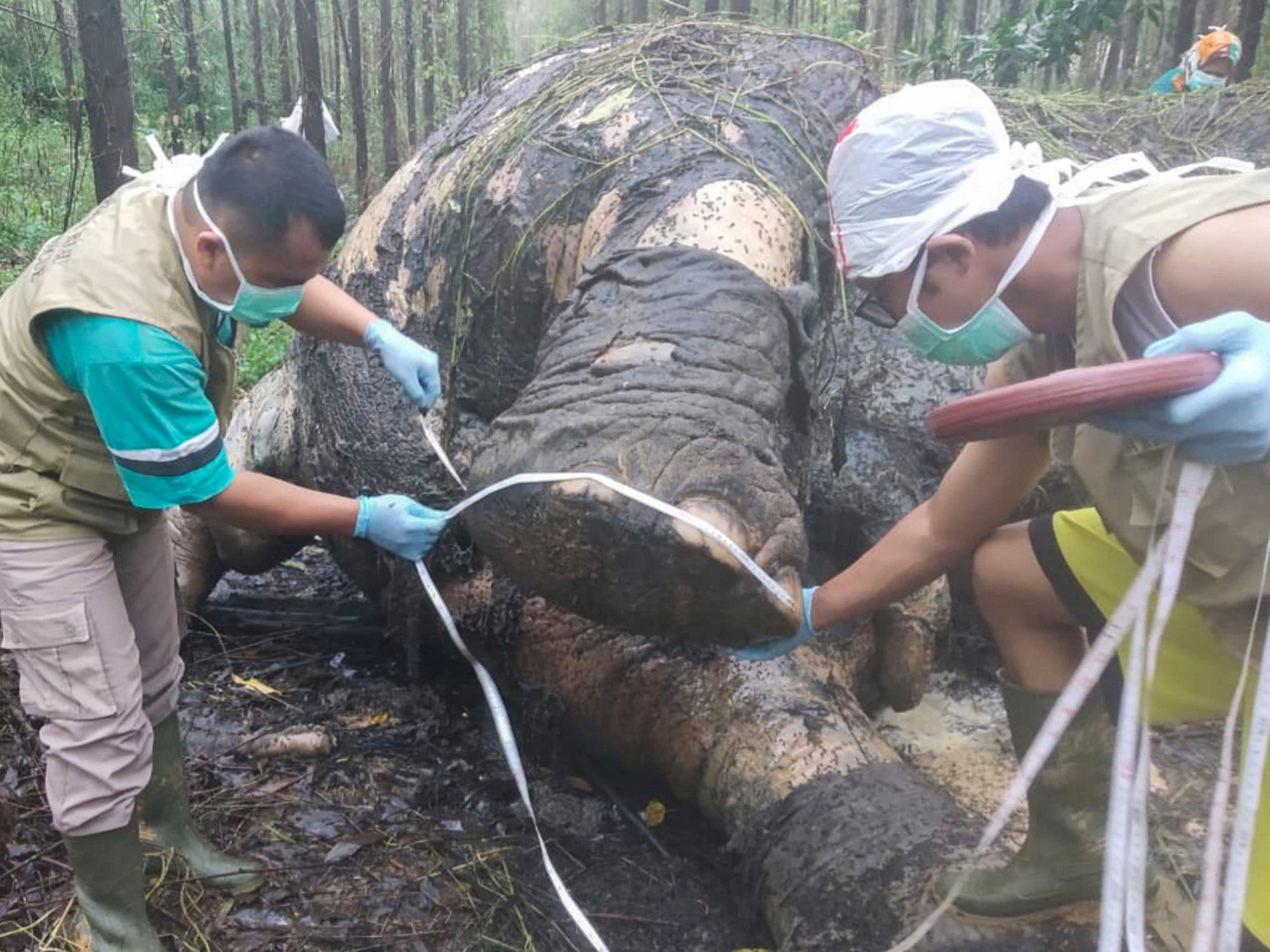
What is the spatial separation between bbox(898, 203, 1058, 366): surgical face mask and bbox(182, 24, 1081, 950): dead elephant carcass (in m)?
0.34

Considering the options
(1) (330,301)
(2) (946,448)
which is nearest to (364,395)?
(1) (330,301)

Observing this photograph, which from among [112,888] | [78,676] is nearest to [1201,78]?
[78,676]

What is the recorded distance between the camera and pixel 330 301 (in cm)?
318

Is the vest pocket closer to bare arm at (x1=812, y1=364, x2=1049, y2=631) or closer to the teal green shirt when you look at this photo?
the teal green shirt

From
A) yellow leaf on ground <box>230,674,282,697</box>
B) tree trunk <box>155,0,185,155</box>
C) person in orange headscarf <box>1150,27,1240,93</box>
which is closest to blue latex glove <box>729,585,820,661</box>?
yellow leaf on ground <box>230,674,282,697</box>

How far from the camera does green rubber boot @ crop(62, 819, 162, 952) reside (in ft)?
8.21

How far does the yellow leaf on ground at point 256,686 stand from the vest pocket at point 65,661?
1434 mm

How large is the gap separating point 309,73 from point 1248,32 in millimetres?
7497

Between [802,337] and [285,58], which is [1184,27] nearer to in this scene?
[285,58]

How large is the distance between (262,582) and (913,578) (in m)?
3.48

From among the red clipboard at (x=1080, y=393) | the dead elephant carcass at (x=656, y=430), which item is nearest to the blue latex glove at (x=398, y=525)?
the dead elephant carcass at (x=656, y=430)

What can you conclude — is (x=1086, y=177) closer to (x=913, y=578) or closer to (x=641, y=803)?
(x=913, y=578)

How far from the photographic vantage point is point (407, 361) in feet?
10.3

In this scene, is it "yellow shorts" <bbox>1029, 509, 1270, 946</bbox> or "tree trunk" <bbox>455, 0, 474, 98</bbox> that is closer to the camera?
"yellow shorts" <bbox>1029, 509, 1270, 946</bbox>
